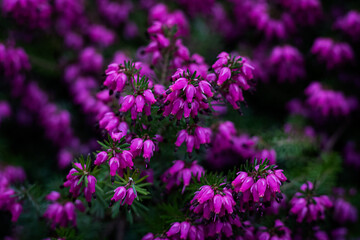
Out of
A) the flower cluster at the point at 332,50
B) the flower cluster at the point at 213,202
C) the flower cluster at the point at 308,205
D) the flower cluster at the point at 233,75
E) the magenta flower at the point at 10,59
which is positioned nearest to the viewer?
the flower cluster at the point at 213,202

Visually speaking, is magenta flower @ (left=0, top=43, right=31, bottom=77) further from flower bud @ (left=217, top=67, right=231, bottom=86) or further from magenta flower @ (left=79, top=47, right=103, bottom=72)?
flower bud @ (left=217, top=67, right=231, bottom=86)

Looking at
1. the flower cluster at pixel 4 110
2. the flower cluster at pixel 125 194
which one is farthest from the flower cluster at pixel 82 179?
the flower cluster at pixel 4 110

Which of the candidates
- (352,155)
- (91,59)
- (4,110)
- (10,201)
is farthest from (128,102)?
(352,155)

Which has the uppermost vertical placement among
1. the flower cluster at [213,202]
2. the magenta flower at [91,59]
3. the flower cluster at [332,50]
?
the magenta flower at [91,59]

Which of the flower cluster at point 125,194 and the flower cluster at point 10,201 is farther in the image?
the flower cluster at point 10,201

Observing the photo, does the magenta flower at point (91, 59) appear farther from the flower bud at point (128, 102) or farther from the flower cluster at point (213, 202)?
the flower cluster at point (213, 202)

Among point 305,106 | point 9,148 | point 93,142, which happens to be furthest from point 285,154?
point 9,148

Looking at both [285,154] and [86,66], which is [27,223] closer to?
[86,66]

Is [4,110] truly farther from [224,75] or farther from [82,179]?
[224,75]
